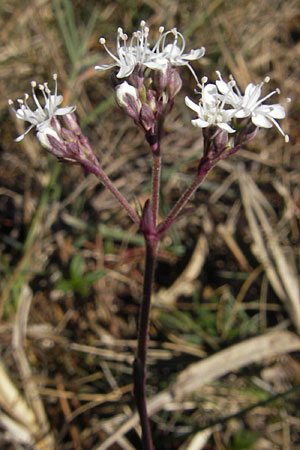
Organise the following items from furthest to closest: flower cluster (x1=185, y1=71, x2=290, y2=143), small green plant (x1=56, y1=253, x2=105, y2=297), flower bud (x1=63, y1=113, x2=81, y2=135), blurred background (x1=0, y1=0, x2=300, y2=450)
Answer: small green plant (x1=56, y1=253, x2=105, y2=297) → blurred background (x1=0, y1=0, x2=300, y2=450) → flower bud (x1=63, y1=113, x2=81, y2=135) → flower cluster (x1=185, y1=71, x2=290, y2=143)

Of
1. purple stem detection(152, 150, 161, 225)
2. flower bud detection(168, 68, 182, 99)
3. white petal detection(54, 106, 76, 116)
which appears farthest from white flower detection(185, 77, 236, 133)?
white petal detection(54, 106, 76, 116)

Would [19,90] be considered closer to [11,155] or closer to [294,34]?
[11,155]

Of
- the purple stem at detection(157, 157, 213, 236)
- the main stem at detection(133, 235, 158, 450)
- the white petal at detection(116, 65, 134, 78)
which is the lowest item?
the main stem at detection(133, 235, 158, 450)

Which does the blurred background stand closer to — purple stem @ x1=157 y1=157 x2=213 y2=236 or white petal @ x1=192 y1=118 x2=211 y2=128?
purple stem @ x1=157 y1=157 x2=213 y2=236

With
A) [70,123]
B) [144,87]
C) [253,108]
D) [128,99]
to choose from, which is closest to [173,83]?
[144,87]

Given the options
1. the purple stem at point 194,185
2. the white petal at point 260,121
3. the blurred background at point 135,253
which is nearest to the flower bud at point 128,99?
the purple stem at point 194,185

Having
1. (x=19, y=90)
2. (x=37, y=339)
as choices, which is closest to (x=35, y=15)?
(x=19, y=90)

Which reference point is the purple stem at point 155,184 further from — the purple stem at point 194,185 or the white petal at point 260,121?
the white petal at point 260,121

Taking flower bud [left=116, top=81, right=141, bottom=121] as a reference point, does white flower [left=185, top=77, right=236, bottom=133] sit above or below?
below
